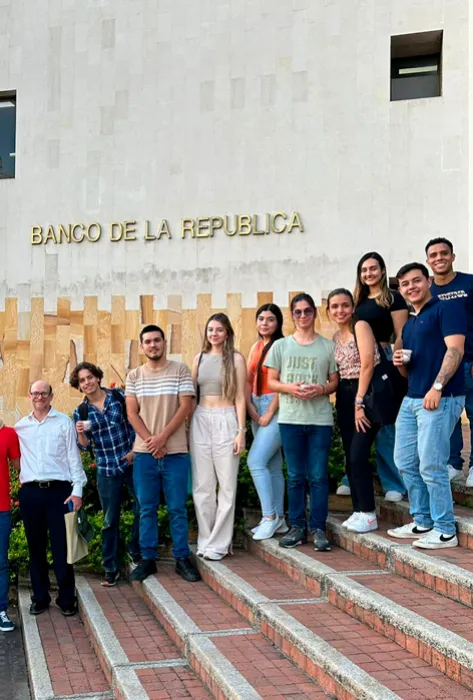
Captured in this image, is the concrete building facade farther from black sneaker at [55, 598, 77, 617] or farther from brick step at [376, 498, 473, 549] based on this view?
black sneaker at [55, 598, 77, 617]

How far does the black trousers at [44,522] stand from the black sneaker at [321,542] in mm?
1818

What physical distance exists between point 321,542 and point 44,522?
6.61 feet

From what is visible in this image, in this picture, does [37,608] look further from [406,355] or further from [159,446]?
[406,355]

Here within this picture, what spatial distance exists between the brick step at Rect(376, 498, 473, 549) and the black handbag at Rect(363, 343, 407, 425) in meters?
0.76

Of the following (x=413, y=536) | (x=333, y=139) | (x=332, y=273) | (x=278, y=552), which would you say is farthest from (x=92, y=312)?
(x=413, y=536)

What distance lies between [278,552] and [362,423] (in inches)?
44.8

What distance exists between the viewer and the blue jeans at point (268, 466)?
5.56 metres

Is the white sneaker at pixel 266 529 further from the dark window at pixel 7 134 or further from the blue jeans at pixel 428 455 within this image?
the dark window at pixel 7 134

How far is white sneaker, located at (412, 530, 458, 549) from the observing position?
442 centimetres

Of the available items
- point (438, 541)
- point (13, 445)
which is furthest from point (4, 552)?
point (438, 541)

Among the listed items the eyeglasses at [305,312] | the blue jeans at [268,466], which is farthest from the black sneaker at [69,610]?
the eyeglasses at [305,312]

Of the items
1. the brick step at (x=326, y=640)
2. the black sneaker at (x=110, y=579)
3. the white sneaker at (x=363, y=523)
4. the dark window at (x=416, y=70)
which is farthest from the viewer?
the dark window at (x=416, y=70)

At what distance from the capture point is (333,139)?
10.5 meters

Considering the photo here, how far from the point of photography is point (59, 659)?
15.5 feet
